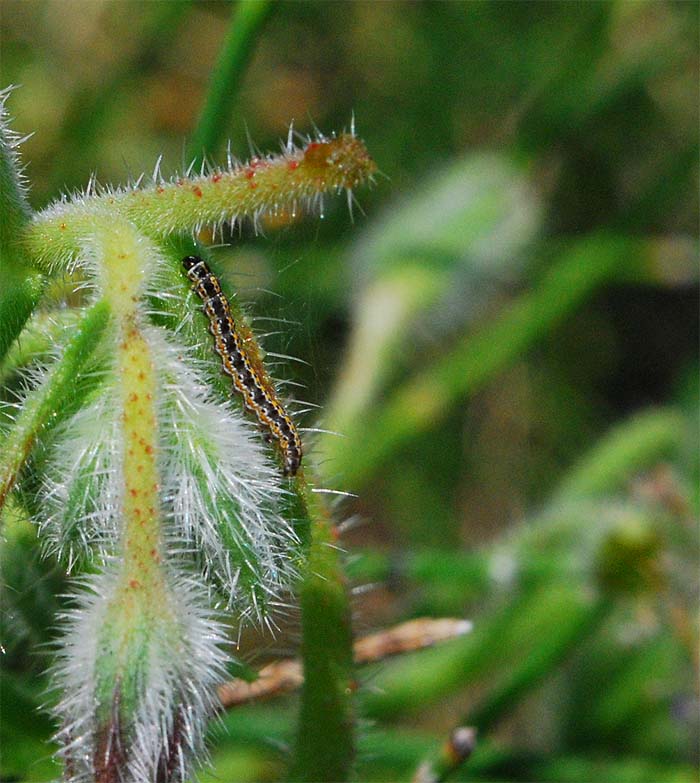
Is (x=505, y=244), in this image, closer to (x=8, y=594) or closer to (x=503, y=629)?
(x=503, y=629)

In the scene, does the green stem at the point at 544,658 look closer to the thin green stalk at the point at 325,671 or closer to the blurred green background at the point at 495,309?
the blurred green background at the point at 495,309

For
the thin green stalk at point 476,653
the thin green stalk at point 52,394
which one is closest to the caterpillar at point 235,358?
the thin green stalk at point 52,394

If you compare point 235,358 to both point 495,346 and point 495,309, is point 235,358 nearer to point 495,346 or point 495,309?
point 495,346

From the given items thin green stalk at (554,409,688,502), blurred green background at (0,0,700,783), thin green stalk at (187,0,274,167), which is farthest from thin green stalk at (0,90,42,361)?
thin green stalk at (554,409,688,502)

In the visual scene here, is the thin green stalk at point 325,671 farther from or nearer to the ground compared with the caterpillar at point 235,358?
nearer to the ground

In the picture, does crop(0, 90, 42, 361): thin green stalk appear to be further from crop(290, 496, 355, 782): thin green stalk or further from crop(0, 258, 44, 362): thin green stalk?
crop(290, 496, 355, 782): thin green stalk

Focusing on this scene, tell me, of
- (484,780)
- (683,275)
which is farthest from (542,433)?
(484,780)
